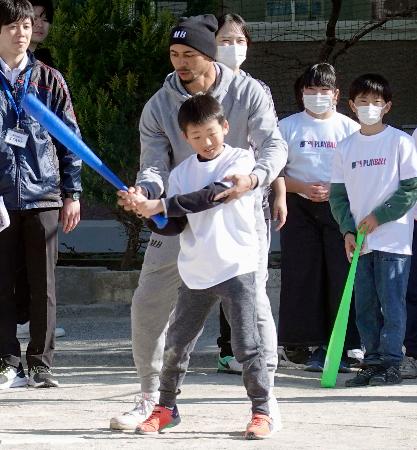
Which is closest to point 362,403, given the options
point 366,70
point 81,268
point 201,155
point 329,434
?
point 329,434

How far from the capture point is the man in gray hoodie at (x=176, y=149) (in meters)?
5.50

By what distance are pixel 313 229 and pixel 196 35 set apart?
230 centimetres

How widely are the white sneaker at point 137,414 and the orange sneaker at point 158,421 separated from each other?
0.20ft

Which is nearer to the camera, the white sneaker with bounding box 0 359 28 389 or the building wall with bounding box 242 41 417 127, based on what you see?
the white sneaker with bounding box 0 359 28 389

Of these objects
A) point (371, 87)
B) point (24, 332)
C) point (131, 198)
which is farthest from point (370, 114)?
point (24, 332)

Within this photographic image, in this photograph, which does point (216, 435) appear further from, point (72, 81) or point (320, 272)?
point (72, 81)

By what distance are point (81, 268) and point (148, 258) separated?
475cm

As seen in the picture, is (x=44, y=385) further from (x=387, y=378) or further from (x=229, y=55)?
(x=229, y=55)

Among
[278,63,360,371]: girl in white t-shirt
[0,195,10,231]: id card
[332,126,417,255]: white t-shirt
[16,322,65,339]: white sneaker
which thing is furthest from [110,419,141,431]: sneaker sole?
[16,322,65,339]: white sneaker

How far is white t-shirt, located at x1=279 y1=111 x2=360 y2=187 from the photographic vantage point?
734 cm

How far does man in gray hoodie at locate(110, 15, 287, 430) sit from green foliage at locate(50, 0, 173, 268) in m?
4.21

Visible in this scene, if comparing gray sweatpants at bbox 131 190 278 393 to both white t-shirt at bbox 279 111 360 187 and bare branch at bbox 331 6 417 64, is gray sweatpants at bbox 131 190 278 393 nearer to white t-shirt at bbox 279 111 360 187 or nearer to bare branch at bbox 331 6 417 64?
white t-shirt at bbox 279 111 360 187

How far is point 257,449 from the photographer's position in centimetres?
507

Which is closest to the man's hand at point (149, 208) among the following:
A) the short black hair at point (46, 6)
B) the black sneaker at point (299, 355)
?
the black sneaker at point (299, 355)
